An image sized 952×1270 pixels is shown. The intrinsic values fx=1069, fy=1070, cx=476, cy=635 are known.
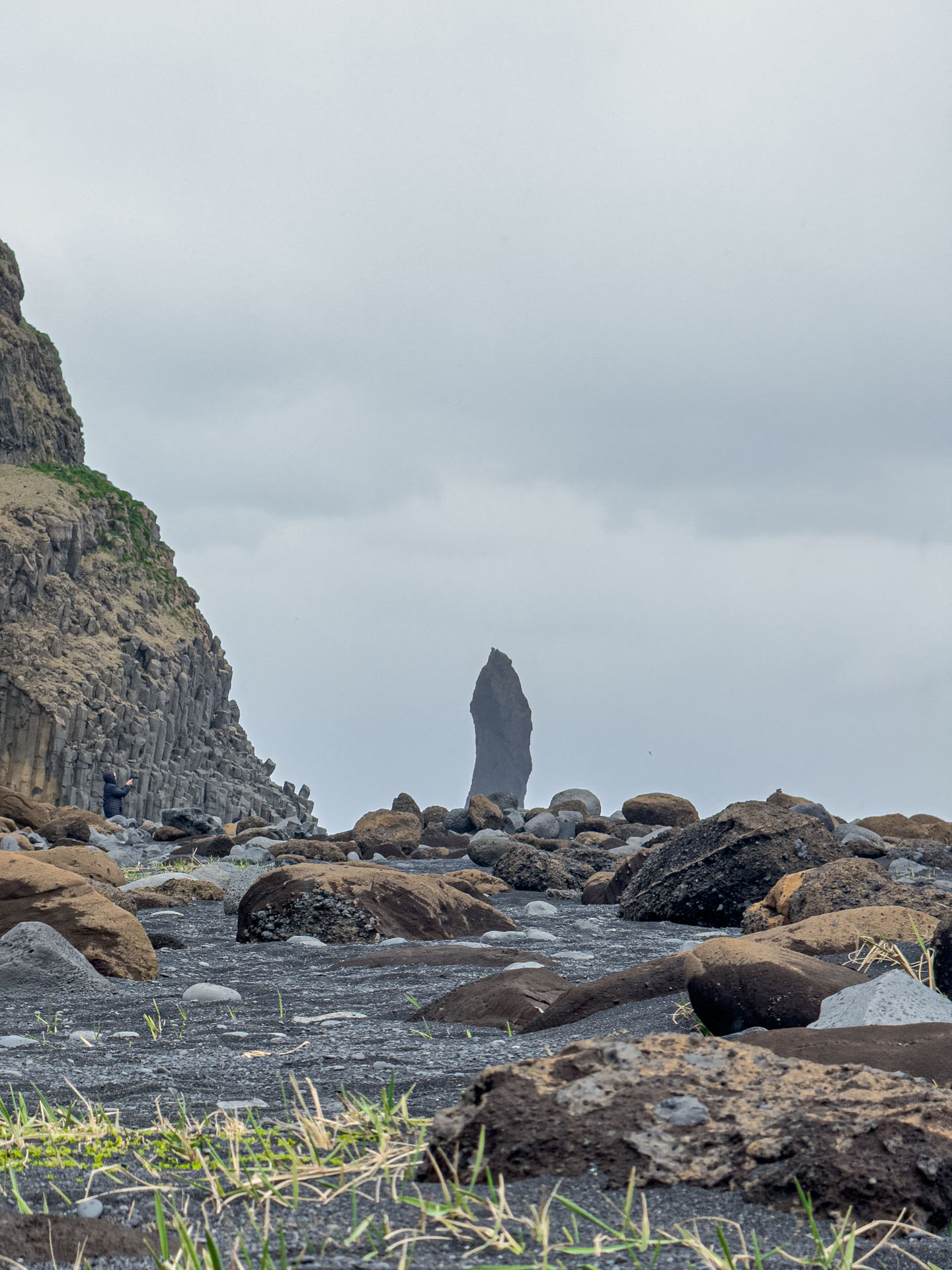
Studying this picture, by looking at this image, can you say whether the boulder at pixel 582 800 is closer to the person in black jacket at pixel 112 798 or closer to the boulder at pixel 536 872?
the person in black jacket at pixel 112 798

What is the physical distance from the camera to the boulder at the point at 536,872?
40.0 ft

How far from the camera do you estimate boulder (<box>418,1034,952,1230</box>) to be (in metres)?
1.91

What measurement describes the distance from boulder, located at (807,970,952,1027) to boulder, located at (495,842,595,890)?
852 centimetres

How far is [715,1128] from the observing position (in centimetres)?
207

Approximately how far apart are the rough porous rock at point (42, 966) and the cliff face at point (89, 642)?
32.6 metres

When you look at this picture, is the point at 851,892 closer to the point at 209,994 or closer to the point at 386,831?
the point at 209,994

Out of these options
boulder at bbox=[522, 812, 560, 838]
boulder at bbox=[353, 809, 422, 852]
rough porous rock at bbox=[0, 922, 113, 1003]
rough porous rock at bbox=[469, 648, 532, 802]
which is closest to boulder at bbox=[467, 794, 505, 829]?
boulder at bbox=[522, 812, 560, 838]

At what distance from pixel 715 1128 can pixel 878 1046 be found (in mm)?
1049

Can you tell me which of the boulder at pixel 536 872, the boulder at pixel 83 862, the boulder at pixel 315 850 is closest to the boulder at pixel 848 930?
the boulder at pixel 83 862

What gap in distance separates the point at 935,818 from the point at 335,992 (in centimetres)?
2115

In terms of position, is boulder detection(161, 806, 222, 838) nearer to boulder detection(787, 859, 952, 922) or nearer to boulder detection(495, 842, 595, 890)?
boulder detection(495, 842, 595, 890)

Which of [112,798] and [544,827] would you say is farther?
[112,798]

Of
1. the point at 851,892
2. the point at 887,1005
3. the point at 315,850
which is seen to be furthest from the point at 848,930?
the point at 315,850

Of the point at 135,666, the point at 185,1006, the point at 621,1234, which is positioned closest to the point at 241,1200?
the point at 621,1234
